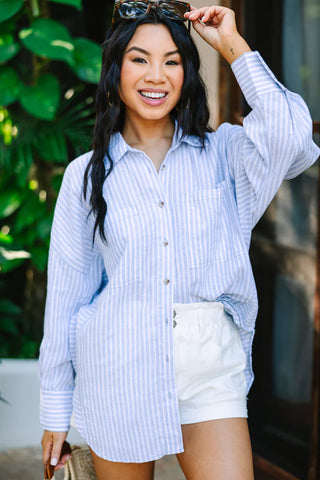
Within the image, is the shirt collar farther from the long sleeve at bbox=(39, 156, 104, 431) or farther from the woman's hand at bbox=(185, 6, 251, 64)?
the woman's hand at bbox=(185, 6, 251, 64)

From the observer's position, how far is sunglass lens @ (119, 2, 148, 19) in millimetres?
1702

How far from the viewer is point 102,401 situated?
5.71 feet

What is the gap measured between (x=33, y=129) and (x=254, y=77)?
1977mm

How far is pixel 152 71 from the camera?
1.69 metres

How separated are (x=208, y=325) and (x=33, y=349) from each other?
2090 millimetres

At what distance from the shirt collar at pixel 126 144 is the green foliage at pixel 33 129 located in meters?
1.29

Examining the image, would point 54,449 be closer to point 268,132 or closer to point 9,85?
point 268,132

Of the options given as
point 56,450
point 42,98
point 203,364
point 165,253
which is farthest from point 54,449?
point 42,98

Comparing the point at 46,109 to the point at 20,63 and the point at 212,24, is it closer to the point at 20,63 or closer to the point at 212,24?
the point at 20,63

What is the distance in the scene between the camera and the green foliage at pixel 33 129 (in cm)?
304

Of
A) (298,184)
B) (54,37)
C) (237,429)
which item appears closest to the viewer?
(237,429)

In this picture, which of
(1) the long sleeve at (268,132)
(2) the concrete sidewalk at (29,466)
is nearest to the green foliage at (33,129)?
(2) the concrete sidewalk at (29,466)

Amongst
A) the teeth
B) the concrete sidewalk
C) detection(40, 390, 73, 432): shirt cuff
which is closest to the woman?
the teeth

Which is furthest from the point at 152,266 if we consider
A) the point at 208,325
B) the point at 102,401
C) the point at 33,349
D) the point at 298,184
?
the point at 33,349
